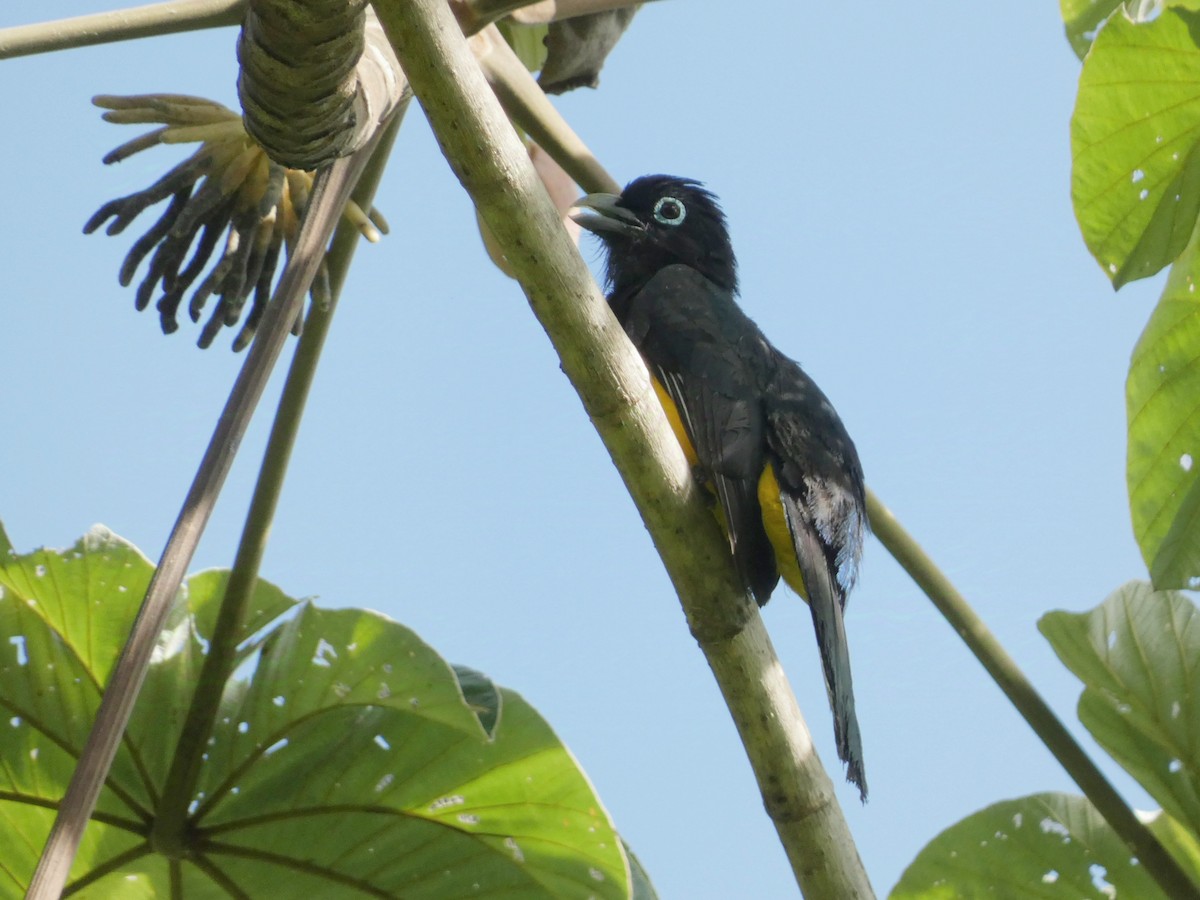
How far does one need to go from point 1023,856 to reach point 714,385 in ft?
5.03

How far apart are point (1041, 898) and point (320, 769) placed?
1.97 metres

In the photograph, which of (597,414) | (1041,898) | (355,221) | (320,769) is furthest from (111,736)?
Result: (1041,898)

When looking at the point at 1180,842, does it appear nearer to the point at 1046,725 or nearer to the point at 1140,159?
the point at 1046,725

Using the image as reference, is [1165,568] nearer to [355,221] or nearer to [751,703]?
[751,703]

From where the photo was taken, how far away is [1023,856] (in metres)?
3.42

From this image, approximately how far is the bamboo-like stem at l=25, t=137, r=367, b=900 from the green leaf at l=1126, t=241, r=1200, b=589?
210 centimetres

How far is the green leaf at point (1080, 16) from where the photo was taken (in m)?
3.79

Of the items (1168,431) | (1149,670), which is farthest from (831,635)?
(1168,431)

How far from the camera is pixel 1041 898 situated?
3.47 metres

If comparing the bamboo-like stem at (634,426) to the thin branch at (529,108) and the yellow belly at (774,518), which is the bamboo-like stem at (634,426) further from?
the thin branch at (529,108)

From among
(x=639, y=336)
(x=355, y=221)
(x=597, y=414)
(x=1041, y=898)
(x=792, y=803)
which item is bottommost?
(x=1041, y=898)

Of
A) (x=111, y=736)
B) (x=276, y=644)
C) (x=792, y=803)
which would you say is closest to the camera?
(x=111, y=736)

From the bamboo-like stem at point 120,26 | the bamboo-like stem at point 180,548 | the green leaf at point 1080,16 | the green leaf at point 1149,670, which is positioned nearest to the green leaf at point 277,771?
the bamboo-like stem at point 180,548

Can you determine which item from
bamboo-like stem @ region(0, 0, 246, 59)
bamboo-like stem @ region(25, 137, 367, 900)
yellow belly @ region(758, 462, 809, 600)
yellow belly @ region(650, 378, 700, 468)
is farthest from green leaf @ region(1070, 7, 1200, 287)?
bamboo-like stem @ region(0, 0, 246, 59)
